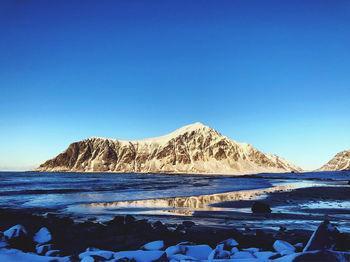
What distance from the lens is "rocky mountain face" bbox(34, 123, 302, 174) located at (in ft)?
543

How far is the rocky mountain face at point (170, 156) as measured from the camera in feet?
543

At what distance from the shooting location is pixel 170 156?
563 ft

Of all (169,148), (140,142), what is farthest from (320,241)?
(140,142)

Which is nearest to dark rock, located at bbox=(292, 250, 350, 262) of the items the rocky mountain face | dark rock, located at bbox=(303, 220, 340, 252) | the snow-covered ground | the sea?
the snow-covered ground

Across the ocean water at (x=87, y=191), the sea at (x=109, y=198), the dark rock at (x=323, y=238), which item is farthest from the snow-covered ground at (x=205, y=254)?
the ocean water at (x=87, y=191)

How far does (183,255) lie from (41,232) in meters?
3.38

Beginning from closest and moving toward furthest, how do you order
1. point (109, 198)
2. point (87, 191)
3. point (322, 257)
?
1. point (322, 257)
2. point (109, 198)
3. point (87, 191)

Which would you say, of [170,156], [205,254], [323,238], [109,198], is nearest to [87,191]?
[109,198]

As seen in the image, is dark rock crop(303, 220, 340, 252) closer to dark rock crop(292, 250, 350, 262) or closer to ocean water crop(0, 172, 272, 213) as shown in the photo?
dark rock crop(292, 250, 350, 262)

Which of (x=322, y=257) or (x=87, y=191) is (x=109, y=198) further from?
(x=322, y=257)

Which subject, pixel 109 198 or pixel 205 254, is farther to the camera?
pixel 109 198

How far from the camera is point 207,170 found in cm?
15788

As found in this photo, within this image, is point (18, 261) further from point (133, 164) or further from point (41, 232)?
point (133, 164)

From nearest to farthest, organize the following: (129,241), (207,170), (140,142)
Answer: (129,241) < (207,170) < (140,142)
